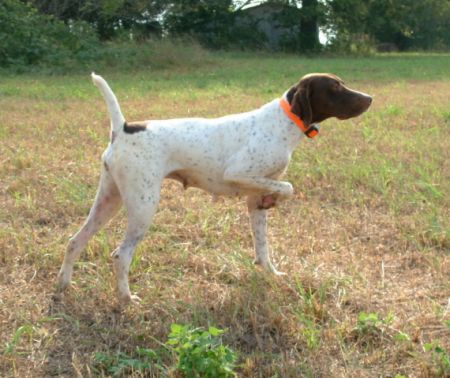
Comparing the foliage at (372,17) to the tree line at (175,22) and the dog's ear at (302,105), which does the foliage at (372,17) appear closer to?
the tree line at (175,22)

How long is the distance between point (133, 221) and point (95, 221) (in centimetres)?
35

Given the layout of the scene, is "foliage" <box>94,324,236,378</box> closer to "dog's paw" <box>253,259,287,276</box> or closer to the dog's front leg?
"dog's paw" <box>253,259,287,276</box>

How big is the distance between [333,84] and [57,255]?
2079 millimetres

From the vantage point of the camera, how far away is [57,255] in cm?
433

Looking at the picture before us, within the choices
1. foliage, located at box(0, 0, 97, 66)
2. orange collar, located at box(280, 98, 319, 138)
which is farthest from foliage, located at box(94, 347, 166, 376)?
foliage, located at box(0, 0, 97, 66)

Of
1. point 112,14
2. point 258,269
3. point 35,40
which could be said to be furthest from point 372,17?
point 258,269

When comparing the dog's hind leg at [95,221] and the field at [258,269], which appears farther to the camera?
the dog's hind leg at [95,221]

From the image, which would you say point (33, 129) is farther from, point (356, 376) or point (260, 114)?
point (356, 376)

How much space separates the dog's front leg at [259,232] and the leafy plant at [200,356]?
1.48 meters

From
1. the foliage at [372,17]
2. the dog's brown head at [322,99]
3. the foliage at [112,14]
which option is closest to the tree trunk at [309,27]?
the foliage at [372,17]

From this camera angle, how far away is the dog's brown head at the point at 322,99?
4.08 m

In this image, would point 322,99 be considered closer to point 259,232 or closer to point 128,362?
point 259,232

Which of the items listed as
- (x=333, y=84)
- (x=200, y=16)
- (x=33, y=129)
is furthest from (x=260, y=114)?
(x=200, y=16)

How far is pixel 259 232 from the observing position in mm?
4336
